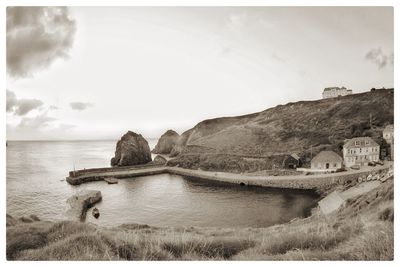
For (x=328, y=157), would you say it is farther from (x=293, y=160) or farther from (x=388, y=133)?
(x=388, y=133)

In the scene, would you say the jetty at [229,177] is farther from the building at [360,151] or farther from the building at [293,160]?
the building at [293,160]

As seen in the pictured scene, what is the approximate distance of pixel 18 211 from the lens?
17.5 ft

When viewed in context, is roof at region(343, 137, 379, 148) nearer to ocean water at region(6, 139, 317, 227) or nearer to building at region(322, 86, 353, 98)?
building at region(322, 86, 353, 98)

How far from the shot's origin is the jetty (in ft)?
34.1

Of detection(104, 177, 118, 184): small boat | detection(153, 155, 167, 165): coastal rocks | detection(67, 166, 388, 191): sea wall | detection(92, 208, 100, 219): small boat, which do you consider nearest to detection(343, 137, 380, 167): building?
detection(67, 166, 388, 191): sea wall

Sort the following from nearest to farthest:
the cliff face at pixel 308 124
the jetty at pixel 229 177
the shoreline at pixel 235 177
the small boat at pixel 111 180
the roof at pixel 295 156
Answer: the cliff face at pixel 308 124
the roof at pixel 295 156
the jetty at pixel 229 177
the shoreline at pixel 235 177
the small boat at pixel 111 180

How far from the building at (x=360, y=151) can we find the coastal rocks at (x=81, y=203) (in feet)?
27.8

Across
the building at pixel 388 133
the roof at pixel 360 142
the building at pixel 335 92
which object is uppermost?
the building at pixel 335 92

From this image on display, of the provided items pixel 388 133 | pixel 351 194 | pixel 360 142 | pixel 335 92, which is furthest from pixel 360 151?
pixel 351 194

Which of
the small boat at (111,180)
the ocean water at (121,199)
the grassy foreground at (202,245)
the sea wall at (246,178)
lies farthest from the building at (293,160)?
the small boat at (111,180)

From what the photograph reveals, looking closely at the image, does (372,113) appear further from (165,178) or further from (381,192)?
(165,178)

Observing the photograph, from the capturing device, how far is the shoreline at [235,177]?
34.5 ft
